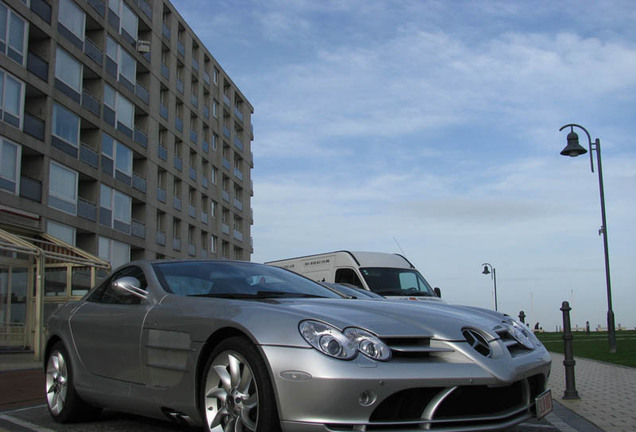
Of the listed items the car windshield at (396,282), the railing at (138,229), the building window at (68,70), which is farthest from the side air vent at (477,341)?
the railing at (138,229)

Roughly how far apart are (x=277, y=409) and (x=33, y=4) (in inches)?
973

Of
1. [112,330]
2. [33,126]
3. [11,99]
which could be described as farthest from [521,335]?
[33,126]

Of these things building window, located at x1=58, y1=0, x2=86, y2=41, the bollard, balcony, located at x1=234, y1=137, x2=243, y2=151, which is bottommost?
the bollard

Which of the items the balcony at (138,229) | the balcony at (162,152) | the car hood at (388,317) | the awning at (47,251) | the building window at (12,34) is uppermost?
the building window at (12,34)

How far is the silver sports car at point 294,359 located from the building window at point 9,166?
1932cm

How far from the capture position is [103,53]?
3031 cm

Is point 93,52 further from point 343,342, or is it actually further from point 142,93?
point 343,342

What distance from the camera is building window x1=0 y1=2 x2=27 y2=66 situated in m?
23.0

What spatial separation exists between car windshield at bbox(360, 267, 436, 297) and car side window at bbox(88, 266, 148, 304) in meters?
11.5

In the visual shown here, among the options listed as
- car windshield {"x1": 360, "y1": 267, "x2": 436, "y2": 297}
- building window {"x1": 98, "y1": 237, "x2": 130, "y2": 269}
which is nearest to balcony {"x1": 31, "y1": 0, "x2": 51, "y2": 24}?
building window {"x1": 98, "y1": 237, "x2": 130, "y2": 269}

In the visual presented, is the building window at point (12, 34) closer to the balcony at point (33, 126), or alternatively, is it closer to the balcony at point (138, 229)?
the balcony at point (33, 126)

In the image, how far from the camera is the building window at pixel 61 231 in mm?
25594

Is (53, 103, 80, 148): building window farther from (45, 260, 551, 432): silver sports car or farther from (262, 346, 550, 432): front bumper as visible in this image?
(262, 346, 550, 432): front bumper

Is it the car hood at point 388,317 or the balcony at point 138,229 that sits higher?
the balcony at point 138,229
